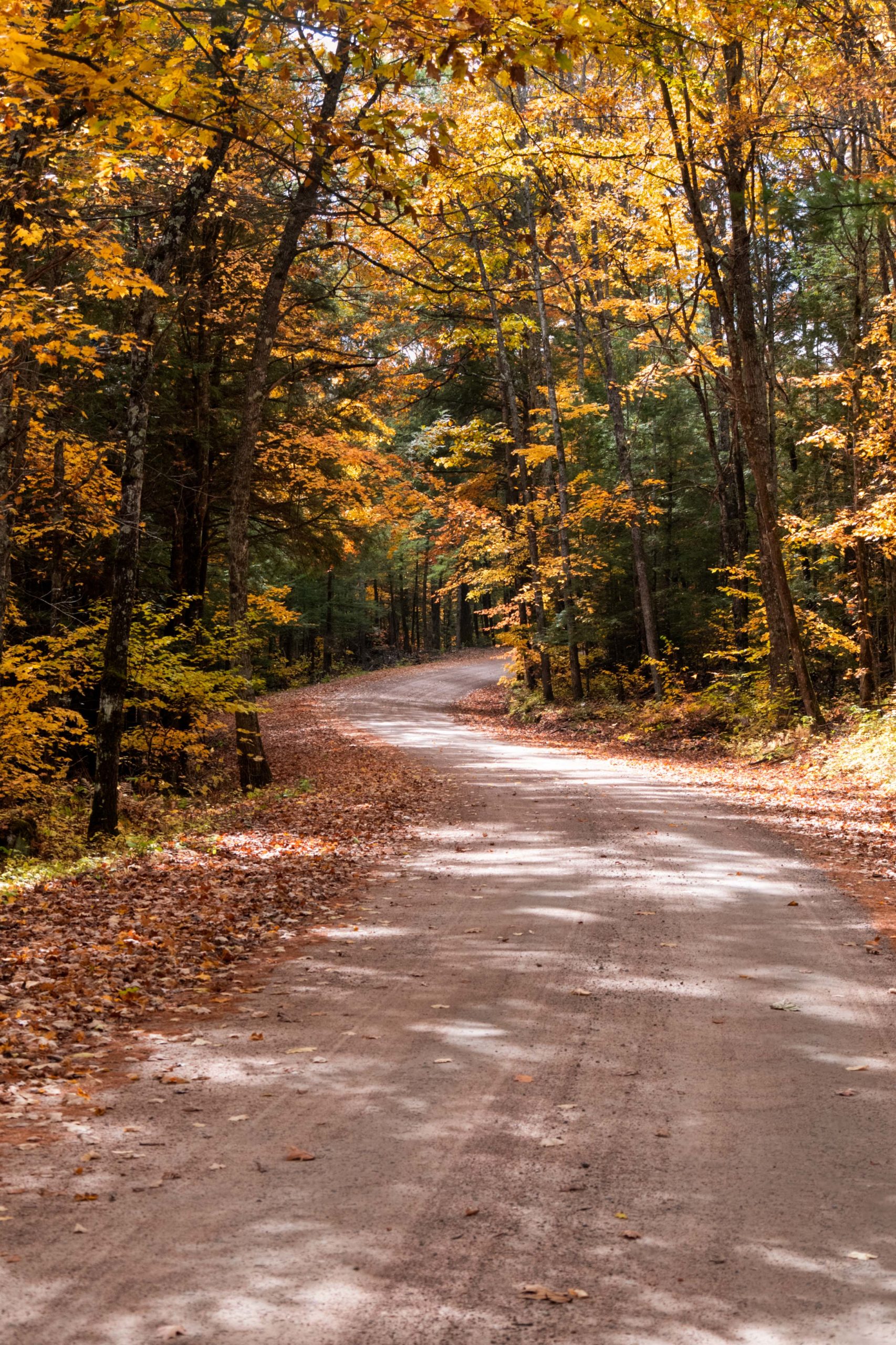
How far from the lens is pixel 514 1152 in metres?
3.97

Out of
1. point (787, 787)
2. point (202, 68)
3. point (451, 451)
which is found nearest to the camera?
point (202, 68)

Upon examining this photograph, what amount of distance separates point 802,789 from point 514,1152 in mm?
11199

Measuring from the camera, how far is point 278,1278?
3090 mm

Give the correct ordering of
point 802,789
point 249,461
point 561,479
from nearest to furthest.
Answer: point 802,789 → point 249,461 → point 561,479

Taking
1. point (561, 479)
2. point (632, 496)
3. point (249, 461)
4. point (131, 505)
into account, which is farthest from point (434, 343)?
point (131, 505)

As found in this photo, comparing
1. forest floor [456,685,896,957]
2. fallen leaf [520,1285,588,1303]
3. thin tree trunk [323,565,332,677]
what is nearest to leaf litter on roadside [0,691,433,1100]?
fallen leaf [520,1285,588,1303]

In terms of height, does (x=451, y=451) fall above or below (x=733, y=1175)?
above

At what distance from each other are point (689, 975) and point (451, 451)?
1018 inches

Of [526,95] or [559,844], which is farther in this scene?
[526,95]

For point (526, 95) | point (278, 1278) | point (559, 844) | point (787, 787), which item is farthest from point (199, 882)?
point (526, 95)

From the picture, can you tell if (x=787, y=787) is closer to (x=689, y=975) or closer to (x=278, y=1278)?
(x=689, y=975)

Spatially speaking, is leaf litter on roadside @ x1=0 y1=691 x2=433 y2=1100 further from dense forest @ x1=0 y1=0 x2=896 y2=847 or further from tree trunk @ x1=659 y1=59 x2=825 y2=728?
tree trunk @ x1=659 y1=59 x2=825 y2=728

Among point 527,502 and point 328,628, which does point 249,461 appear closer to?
point 527,502

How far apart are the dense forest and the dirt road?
481 centimetres
